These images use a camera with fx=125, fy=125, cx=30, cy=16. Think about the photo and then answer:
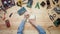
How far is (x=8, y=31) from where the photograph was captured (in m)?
1.79

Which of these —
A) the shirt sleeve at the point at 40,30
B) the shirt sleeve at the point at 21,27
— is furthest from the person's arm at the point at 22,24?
the shirt sleeve at the point at 40,30

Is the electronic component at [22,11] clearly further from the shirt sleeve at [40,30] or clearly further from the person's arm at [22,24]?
the shirt sleeve at [40,30]

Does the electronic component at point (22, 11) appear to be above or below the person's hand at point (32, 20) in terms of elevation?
above

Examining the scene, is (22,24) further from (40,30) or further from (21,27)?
(40,30)

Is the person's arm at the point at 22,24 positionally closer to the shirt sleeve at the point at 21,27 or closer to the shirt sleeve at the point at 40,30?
the shirt sleeve at the point at 21,27

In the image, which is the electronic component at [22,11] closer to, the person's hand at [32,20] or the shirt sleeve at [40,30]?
the person's hand at [32,20]

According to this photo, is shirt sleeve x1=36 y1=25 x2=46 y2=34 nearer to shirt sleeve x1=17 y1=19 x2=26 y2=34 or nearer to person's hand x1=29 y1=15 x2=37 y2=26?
person's hand x1=29 y1=15 x2=37 y2=26

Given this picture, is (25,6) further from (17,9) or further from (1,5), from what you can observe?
(1,5)

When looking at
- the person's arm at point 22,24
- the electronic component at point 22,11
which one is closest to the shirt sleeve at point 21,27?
the person's arm at point 22,24

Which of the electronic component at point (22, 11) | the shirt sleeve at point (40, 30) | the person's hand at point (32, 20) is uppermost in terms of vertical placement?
the electronic component at point (22, 11)

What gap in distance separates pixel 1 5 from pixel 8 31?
0.39 metres

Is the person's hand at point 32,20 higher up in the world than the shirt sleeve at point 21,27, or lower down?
higher up

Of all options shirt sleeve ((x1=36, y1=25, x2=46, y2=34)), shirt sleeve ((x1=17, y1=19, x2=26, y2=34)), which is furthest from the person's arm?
shirt sleeve ((x1=36, y1=25, x2=46, y2=34))

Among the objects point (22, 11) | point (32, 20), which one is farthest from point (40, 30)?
point (22, 11)
